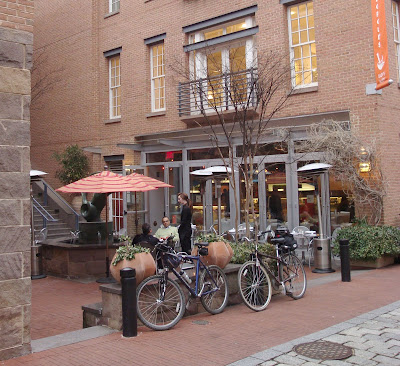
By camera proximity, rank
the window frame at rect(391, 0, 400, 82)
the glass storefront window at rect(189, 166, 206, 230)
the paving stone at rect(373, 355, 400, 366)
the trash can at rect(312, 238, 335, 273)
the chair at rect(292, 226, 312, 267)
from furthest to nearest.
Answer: the glass storefront window at rect(189, 166, 206, 230) < the window frame at rect(391, 0, 400, 82) < the chair at rect(292, 226, 312, 267) < the trash can at rect(312, 238, 335, 273) < the paving stone at rect(373, 355, 400, 366)

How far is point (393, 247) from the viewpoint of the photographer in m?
11.0

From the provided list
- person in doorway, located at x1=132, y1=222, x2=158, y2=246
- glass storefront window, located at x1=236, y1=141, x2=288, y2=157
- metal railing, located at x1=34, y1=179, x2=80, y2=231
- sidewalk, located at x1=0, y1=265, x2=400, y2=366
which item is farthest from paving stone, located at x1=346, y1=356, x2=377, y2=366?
metal railing, located at x1=34, y1=179, x2=80, y2=231

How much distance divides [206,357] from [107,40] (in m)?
16.3

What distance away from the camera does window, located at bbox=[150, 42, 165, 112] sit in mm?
17281

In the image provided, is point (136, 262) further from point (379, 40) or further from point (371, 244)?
point (379, 40)

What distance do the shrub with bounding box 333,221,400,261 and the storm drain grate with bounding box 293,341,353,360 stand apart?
235 inches

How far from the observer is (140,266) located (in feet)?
20.6

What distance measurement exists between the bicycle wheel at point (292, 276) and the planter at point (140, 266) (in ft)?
8.29

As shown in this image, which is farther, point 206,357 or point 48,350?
point 48,350

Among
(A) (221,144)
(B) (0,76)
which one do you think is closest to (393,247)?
(A) (221,144)

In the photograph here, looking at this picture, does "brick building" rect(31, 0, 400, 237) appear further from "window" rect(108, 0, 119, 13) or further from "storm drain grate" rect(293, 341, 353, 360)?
"storm drain grate" rect(293, 341, 353, 360)

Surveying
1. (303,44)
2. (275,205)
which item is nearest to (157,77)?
(303,44)

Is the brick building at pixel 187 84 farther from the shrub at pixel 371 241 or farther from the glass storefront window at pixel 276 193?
the shrub at pixel 371 241

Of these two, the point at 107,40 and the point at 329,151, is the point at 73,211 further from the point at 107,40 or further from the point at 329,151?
the point at 329,151
